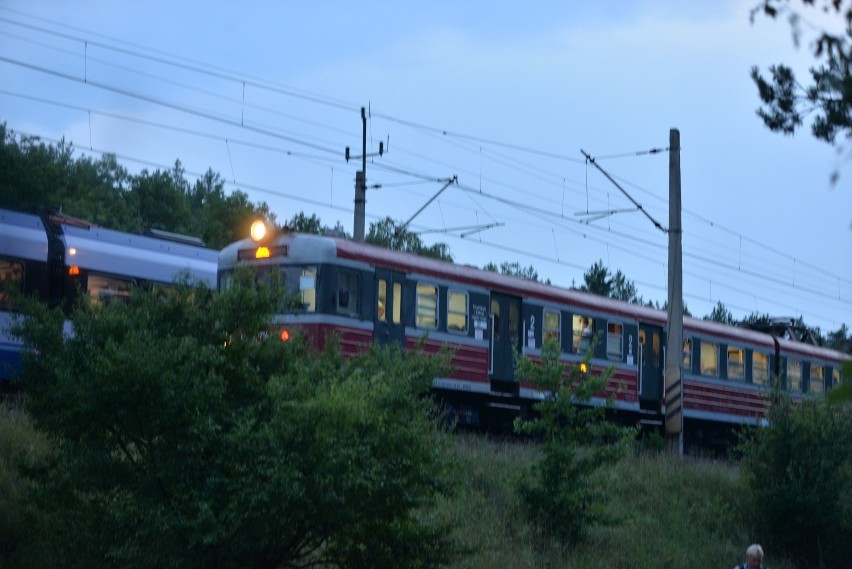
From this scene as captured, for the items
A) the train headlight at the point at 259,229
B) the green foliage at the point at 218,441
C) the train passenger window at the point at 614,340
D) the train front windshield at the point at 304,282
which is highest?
the train headlight at the point at 259,229

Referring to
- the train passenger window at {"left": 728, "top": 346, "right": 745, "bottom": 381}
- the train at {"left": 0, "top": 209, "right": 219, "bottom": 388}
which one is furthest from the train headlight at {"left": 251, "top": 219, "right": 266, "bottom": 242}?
the train passenger window at {"left": 728, "top": 346, "right": 745, "bottom": 381}

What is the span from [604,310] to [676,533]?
711cm

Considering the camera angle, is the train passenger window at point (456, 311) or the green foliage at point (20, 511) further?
the train passenger window at point (456, 311)

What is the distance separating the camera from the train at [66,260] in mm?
20922

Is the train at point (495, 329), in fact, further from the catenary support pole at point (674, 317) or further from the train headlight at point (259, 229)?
the catenary support pole at point (674, 317)

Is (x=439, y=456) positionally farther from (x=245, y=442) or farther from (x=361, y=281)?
(x=361, y=281)

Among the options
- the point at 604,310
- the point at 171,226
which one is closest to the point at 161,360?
the point at 604,310

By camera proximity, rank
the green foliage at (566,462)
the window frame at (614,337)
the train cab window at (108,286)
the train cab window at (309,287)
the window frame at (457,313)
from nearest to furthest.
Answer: the green foliage at (566,462) → the train cab window at (309,287) → the train cab window at (108,286) → the window frame at (457,313) → the window frame at (614,337)

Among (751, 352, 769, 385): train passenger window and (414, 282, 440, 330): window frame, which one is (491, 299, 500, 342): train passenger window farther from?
(751, 352, 769, 385): train passenger window

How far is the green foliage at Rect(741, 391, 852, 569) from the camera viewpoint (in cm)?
2120

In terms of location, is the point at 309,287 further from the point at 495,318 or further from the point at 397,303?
the point at 495,318

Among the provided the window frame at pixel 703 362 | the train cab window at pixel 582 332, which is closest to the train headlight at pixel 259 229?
the train cab window at pixel 582 332

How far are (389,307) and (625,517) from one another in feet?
18.6

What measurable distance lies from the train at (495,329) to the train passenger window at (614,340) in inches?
1.5
